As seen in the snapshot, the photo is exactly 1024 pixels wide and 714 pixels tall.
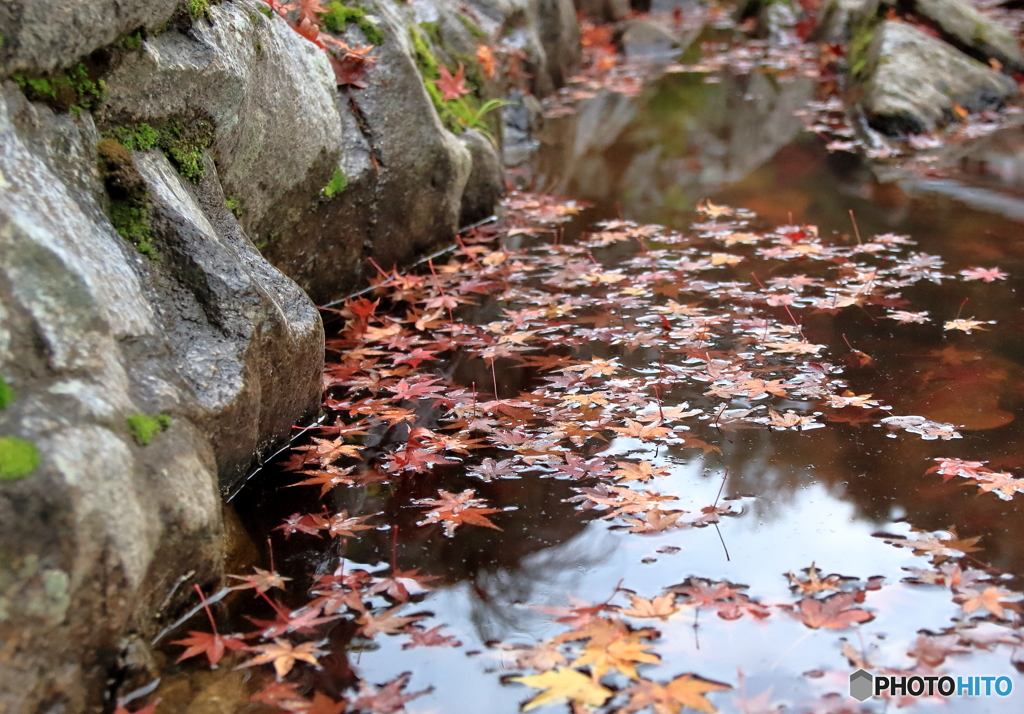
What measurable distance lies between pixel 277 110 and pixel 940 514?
324cm

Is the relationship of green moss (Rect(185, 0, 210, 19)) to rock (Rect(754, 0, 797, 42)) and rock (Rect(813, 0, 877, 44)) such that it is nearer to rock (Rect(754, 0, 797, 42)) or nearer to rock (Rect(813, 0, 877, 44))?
rock (Rect(813, 0, 877, 44))

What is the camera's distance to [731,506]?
2883mm

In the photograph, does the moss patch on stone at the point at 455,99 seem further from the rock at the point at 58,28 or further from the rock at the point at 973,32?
the rock at the point at 973,32

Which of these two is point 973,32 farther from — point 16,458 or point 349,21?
point 16,458

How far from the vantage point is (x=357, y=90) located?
5.04 m

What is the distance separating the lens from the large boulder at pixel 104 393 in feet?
6.26

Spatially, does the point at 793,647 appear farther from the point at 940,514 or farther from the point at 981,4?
the point at 981,4

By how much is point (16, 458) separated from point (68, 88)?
1.38 meters

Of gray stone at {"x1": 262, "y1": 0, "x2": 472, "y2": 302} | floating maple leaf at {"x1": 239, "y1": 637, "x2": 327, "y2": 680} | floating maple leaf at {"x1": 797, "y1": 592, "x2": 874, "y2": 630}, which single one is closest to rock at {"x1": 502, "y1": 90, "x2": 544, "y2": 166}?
gray stone at {"x1": 262, "y1": 0, "x2": 472, "y2": 302}

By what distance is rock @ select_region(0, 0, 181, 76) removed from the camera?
236cm

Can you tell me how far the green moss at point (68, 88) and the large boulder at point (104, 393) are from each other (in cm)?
5

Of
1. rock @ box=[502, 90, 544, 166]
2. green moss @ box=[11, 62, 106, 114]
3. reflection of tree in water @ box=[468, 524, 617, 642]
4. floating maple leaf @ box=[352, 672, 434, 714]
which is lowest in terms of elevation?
reflection of tree in water @ box=[468, 524, 617, 642]

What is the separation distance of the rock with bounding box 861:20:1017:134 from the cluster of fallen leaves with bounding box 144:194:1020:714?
3019mm

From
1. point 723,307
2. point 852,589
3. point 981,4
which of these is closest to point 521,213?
point 723,307
